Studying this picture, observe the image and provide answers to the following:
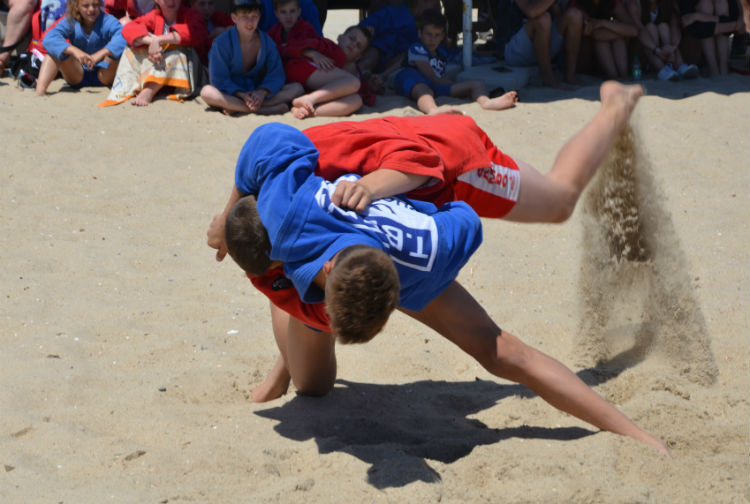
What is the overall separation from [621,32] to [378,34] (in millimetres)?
2082

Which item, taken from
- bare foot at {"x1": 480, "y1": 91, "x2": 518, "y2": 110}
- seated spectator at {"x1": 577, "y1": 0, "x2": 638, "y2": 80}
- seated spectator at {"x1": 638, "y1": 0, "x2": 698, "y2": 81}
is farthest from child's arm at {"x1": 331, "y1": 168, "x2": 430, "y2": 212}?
seated spectator at {"x1": 638, "y1": 0, "x2": 698, "y2": 81}

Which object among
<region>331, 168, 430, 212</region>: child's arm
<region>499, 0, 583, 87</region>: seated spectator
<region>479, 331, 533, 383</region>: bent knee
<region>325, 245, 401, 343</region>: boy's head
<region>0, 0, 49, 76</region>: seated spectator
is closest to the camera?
<region>325, 245, 401, 343</region>: boy's head

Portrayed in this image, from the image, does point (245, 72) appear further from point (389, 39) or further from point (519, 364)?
point (519, 364)

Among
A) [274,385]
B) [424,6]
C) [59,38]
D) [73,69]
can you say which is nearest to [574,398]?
[274,385]

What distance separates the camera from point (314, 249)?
2.23 metres

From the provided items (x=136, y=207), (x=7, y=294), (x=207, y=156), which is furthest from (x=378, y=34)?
(x=7, y=294)

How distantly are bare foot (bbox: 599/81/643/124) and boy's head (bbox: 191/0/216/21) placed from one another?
4.26m

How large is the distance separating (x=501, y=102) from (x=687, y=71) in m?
2.03

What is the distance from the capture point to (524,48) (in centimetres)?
752

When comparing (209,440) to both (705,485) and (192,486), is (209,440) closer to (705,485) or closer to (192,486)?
(192,486)

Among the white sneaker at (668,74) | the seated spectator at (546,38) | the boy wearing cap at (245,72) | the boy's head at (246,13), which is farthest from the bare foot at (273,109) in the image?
the white sneaker at (668,74)

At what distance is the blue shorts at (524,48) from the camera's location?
7.45m

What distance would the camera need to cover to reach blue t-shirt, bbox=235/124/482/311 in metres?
2.24

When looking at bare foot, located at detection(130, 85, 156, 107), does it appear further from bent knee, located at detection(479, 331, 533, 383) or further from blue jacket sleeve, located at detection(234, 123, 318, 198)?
bent knee, located at detection(479, 331, 533, 383)
